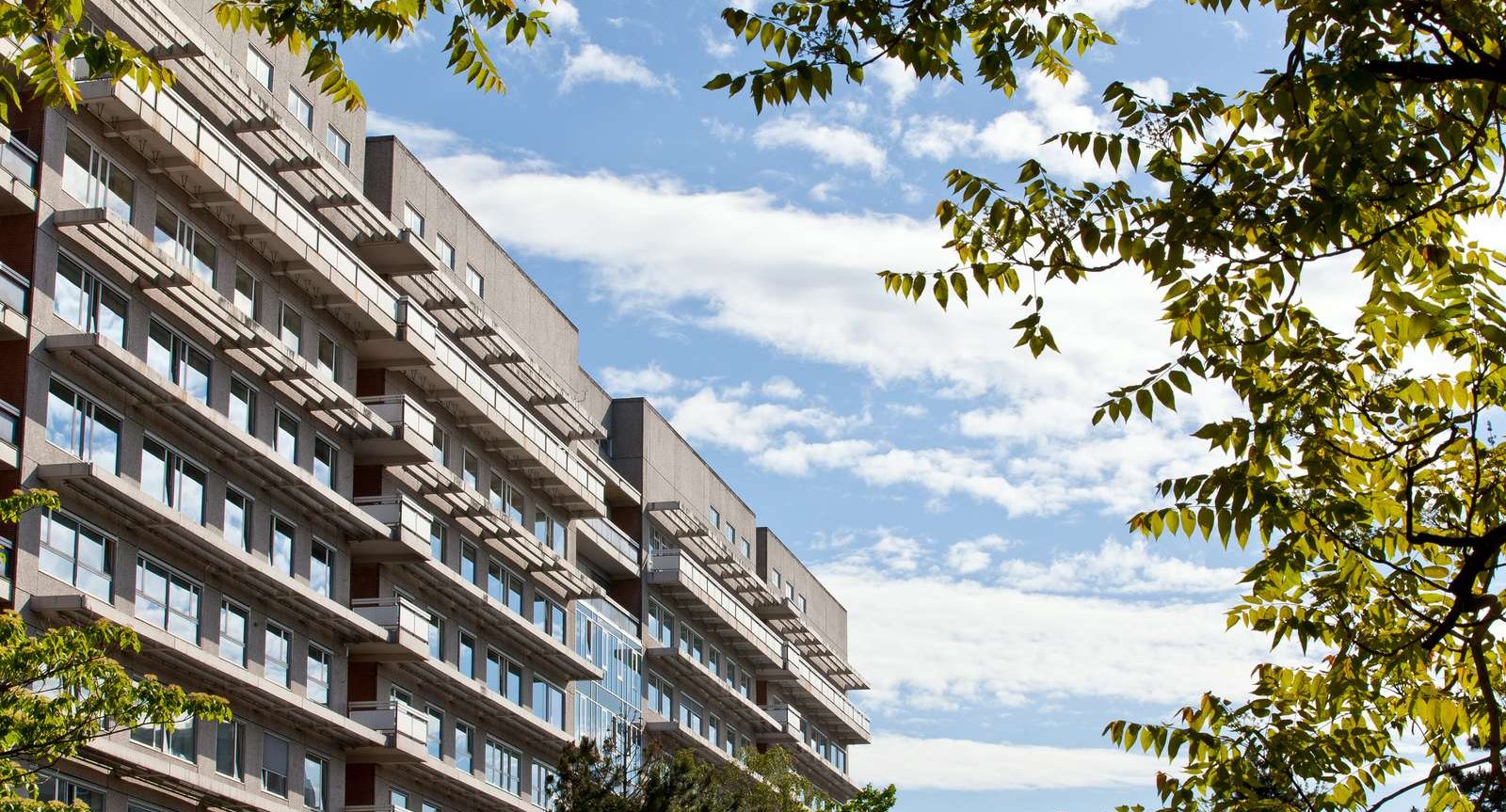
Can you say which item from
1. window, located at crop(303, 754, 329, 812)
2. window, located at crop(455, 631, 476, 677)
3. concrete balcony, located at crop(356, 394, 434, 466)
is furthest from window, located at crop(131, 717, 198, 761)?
window, located at crop(455, 631, 476, 677)

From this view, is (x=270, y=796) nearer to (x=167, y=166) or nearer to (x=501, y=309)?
(x=167, y=166)

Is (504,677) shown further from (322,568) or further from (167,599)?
(167,599)

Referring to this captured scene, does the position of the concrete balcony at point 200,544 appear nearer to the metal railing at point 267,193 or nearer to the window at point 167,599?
the window at point 167,599

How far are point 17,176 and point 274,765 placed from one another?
15501mm

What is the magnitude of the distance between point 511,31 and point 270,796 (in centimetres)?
3641

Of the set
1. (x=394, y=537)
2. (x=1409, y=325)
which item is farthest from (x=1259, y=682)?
(x=394, y=537)

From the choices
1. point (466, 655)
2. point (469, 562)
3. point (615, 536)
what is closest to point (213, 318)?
point (469, 562)

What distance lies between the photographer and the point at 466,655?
5512 cm

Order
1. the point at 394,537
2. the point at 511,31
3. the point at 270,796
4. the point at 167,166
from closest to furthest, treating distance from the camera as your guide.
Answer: the point at 511,31 < the point at 167,166 < the point at 270,796 < the point at 394,537

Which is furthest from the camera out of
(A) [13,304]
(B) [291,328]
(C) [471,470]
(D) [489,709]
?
(C) [471,470]

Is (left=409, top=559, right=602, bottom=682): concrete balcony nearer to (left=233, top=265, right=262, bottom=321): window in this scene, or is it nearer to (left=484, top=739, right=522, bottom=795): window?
(left=484, top=739, right=522, bottom=795): window

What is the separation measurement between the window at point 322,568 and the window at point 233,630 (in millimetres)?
3319

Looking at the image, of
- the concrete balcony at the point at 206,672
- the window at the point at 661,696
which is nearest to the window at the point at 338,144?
the concrete balcony at the point at 206,672

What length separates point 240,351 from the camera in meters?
43.0
